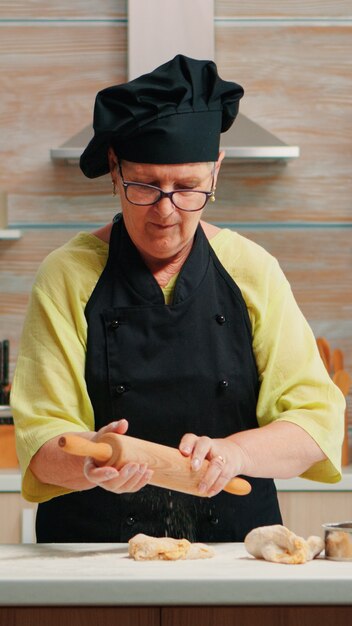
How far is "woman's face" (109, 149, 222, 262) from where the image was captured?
168 centimetres

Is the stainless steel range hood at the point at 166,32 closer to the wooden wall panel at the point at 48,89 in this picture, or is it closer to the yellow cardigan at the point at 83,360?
the wooden wall panel at the point at 48,89

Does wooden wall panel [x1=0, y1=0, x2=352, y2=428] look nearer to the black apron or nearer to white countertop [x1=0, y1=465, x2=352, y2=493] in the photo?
white countertop [x1=0, y1=465, x2=352, y2=493]

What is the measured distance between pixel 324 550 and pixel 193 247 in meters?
0.57

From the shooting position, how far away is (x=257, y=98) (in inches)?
135

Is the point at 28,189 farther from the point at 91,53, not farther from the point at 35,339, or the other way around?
the point at 35,339

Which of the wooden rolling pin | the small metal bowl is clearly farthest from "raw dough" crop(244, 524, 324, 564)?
the wooden rolling pin

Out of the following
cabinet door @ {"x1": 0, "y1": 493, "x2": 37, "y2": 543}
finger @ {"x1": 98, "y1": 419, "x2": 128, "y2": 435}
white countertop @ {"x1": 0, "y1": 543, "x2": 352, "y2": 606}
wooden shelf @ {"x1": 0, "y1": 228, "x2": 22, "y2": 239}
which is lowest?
cabinet door @ {"x1": 0, "y1": 493, "x2": 37, "y2": 543}

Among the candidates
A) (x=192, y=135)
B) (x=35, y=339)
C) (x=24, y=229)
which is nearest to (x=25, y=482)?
(x=35, y=339)

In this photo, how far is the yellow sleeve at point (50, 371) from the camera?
1680 millimetres

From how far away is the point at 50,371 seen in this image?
1.72m

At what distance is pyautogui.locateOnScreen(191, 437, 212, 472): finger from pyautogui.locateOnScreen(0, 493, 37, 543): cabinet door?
1.45 metres

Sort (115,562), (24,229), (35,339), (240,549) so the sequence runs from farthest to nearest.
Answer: (24,229)
(35,339)
(240,549)
(115,562)

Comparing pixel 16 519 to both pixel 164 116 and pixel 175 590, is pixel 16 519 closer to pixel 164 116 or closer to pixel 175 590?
pixel 164 116

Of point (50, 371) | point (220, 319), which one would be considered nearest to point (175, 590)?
point (50, 371)
